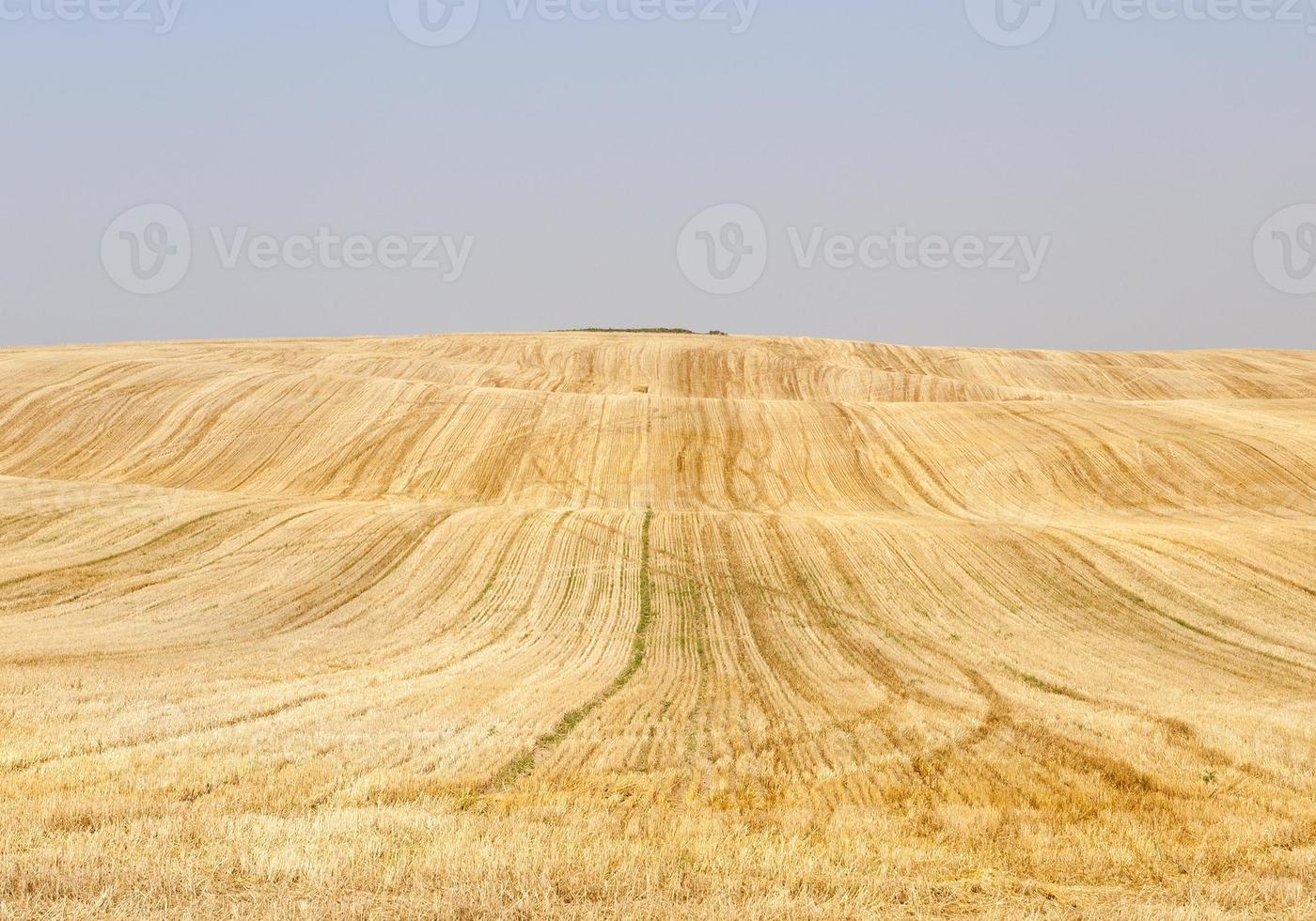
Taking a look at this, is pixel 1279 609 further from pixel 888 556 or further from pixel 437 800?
pixel 437 800

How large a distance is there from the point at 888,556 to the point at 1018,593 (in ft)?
15.1

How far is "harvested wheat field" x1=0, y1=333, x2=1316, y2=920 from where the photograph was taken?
992 cm

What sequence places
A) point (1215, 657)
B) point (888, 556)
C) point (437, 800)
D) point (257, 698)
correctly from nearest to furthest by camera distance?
point (437, 800) < point (257, 698) < point (1215, 657) < point (888, 556)

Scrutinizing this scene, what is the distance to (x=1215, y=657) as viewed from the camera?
998 inches

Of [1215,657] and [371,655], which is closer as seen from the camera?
[371,655]

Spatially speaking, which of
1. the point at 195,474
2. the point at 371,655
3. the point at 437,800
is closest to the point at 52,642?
the point at 371,655

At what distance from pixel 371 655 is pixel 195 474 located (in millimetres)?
30817

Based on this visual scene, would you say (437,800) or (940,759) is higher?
(437,800)

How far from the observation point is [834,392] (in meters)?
78.8

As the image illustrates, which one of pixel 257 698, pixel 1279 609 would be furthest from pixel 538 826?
pixel 1279 609

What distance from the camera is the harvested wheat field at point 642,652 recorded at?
992cm

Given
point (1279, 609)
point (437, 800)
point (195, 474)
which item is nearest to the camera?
point (437, 800)

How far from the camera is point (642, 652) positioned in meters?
25.2

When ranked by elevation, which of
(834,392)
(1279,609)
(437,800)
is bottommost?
(834,392)
